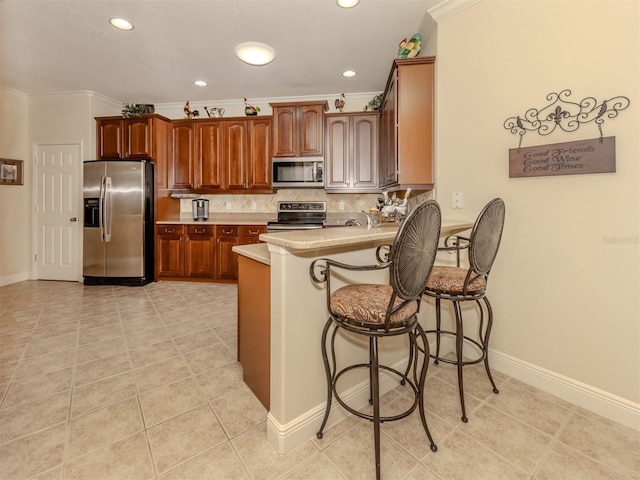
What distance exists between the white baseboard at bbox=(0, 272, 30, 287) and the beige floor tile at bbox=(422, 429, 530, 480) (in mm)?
5637

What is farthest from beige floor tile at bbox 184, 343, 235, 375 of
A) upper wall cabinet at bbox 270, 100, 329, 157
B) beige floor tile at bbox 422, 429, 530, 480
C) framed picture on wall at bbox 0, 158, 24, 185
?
framed picture on wall at bbox 0, 158, 24, 185

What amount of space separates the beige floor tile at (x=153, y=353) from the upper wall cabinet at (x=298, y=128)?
9.46ft

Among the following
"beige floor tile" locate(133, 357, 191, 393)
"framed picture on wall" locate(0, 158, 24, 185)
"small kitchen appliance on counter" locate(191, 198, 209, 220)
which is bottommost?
"beige floor tile" locate(133, 357, 191, 393)

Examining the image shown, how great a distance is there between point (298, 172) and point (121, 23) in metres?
2.37

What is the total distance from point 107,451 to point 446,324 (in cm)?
222

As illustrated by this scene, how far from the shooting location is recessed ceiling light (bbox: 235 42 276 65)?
9.52 ft

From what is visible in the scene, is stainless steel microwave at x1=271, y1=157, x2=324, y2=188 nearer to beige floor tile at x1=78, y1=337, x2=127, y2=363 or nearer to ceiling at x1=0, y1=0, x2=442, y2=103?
ceiling at x1=0, y1=0, x2=442, y2=103

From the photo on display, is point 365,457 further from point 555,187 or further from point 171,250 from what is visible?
point 171,250

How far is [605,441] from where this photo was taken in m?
1.39

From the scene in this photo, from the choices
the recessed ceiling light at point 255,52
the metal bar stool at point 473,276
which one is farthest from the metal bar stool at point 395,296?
the recessed ceiling light at point 255,52

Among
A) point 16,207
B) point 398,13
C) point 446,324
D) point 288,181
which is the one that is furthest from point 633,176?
point 16,207

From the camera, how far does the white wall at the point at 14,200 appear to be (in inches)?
158

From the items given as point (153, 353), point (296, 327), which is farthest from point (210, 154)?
point (296, 327)

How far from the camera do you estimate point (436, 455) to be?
4.29 feet
